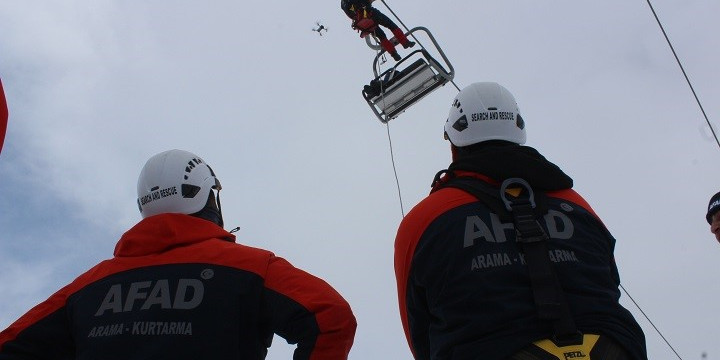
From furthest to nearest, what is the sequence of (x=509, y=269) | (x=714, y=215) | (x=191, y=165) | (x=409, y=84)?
(x=409, y=84) < (x=714, y=215) < (x=191, y=165) < (x=509, y=269)

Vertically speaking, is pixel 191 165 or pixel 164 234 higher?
pixel 191 165

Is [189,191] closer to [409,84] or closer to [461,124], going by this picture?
[461,124]

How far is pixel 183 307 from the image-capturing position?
3.40 m

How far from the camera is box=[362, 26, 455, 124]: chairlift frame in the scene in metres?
8.27

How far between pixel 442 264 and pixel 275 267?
0.75 m

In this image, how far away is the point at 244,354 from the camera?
345cm

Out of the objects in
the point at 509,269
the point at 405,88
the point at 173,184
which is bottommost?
the point at 509,269

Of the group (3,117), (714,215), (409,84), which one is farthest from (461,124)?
(409,84)

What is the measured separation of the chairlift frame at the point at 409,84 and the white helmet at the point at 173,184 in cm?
414

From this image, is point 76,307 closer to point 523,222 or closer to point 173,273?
point 173,273

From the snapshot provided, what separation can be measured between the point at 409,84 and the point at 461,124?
Result: 452 cm

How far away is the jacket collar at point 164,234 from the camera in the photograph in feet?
12.1

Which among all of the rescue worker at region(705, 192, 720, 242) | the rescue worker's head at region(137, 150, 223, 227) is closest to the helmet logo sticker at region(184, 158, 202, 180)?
the rescue worker's head at region(137, 150, 223, 227)

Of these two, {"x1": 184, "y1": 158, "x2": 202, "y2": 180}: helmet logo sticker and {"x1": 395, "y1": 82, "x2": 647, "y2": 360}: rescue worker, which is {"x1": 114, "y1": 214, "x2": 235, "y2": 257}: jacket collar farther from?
{"x1": 395, "y1": 82, "x2": 647, "y2": 360}: rescue worker
